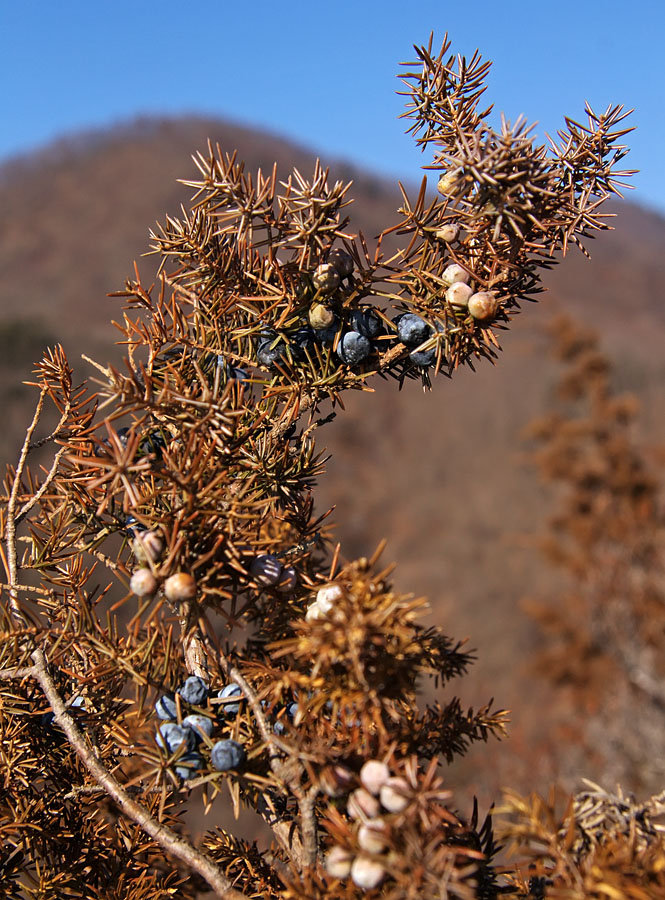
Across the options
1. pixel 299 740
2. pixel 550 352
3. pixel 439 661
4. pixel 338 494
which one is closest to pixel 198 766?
pixel 299 740

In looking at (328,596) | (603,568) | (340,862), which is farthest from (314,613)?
(603,568)

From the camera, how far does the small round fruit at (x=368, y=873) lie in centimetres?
28

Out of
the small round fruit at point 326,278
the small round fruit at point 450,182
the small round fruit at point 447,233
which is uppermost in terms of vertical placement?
the small round fruit at point 450,182

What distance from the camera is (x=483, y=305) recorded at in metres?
0.37

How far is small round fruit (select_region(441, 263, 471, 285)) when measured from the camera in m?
0.39

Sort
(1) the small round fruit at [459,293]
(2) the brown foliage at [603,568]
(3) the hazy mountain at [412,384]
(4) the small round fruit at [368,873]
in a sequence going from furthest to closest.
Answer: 1. (3) the hazy mountain at [412,384]
2. (2) the brown foliage at [603,568]
3. (1) the small round fruit at [459,293]
4. (4) the small round fruit at [368,873]

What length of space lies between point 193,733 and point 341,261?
11.5 inches

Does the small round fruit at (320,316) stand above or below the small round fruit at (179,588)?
above

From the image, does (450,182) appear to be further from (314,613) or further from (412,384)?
(412,384)

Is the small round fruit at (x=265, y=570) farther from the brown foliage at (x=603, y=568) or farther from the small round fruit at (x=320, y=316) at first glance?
the brown foliage at (x=603, y=568)

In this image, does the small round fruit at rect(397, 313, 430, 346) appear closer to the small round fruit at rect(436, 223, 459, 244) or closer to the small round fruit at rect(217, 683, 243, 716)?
the small round fruit at rect(436, 223, 459, 244)

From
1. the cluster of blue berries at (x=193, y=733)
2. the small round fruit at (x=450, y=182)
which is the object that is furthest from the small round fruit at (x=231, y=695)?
the small round fruit at (x=450, y=182)

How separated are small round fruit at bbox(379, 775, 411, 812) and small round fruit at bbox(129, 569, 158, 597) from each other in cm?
15

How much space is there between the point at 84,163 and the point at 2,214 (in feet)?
10.2
